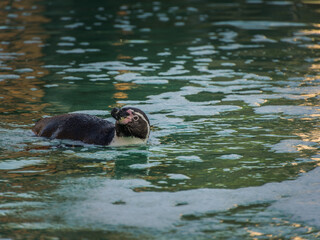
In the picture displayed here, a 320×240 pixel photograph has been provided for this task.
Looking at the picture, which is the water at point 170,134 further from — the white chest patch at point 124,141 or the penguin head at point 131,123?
the penguin head at point 131,123

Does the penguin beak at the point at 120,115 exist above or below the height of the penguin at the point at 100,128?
above

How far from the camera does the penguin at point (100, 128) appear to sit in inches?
386

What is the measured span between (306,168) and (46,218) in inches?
142

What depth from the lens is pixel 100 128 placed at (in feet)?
33.9

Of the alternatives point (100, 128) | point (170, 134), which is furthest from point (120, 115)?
point (170, 134)

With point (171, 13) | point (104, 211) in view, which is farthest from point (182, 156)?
point (171, 13)

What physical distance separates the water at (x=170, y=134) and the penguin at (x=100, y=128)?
6.9 inches

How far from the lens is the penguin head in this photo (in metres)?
9.74

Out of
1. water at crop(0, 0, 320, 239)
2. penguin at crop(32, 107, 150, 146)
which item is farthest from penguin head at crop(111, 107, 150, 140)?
water at crop(0, 0, 320, 239)

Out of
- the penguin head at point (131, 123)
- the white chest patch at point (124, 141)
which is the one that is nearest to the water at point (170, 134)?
the white chest patch at point (124, 141)

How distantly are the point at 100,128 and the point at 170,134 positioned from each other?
118cm

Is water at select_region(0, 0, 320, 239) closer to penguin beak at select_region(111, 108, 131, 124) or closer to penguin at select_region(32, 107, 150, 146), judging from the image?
penguin at select_region(32, 107, 150, 146)

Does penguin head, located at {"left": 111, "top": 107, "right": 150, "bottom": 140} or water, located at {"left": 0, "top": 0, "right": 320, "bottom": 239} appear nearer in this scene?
water, located at {"left": 0, "top": 0, "right": 320, "bottom": 239}

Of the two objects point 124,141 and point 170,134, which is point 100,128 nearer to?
point 124,141
